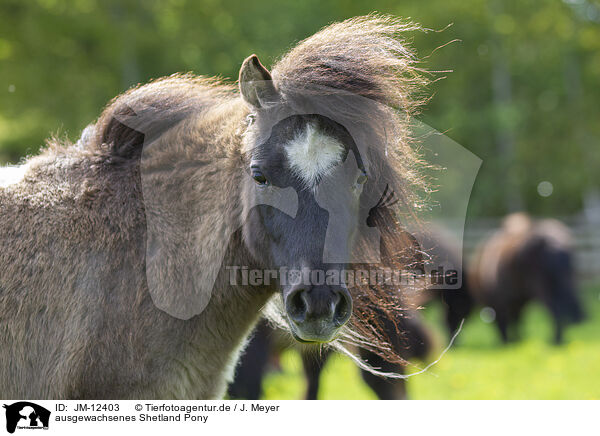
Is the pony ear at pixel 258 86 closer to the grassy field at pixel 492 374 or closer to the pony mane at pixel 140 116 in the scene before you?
the pony mane at pixel 140 116

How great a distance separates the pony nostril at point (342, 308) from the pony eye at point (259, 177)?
67 cm

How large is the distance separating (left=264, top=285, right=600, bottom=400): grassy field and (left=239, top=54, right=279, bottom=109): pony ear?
275cm

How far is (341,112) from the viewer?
300 cm

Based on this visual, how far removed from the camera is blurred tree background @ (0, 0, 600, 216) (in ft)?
42.2

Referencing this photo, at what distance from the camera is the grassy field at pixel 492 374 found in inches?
274

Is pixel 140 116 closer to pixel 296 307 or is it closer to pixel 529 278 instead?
pixel 296 307

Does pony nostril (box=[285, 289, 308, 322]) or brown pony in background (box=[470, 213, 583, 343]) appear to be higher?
brown pony in background (box=[470, 213, 583, 343])

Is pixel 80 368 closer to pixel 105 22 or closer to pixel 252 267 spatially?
pixel 252 267

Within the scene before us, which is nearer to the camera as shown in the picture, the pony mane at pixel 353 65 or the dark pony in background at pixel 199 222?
the dark pony in background at pixel 199 222

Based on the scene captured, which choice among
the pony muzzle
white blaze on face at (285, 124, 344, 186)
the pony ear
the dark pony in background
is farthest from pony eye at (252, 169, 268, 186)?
the pony muzzle

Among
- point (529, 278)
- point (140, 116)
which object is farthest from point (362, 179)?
point (529, 278)

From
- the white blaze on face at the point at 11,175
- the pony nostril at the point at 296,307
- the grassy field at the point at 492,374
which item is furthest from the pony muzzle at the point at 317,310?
the grassy field at the point at 492,374

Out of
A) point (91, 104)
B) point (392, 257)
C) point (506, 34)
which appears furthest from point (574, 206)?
point (392, 257)

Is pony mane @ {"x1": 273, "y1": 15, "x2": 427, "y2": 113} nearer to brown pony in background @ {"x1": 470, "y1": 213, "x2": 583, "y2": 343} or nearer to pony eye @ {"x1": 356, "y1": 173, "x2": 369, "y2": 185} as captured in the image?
pony eye @ {"x1": 356, "y1": 173, "x2": 369, "y2": 185}
